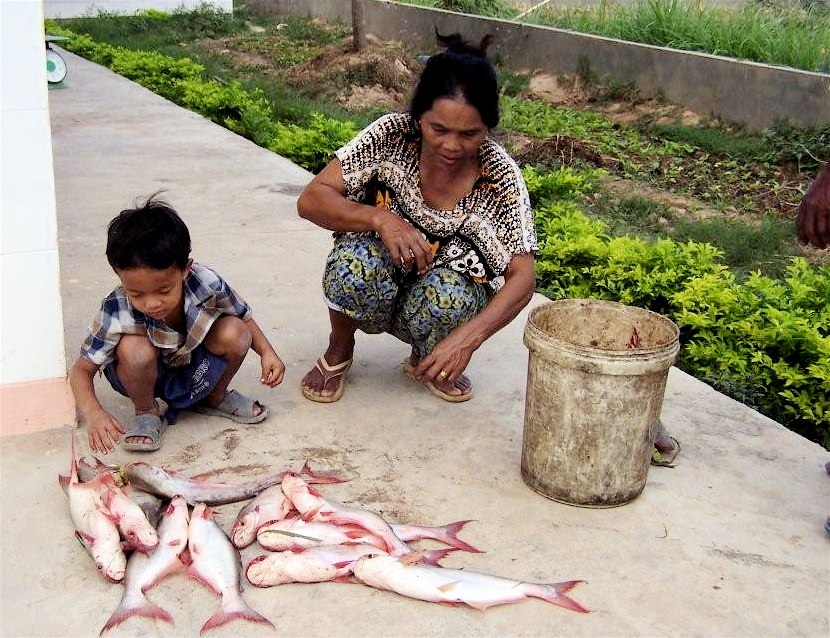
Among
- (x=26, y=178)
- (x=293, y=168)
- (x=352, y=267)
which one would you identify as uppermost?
(x=26, y=178)

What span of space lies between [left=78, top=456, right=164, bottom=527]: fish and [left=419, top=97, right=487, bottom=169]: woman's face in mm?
1469

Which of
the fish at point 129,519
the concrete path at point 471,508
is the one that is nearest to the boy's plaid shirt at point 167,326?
the concrete path at point 471,508

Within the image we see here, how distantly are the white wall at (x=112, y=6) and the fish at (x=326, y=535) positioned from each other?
2013 cm

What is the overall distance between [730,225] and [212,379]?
4299 millimetres

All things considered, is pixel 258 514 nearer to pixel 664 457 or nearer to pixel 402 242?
pixel 402 242

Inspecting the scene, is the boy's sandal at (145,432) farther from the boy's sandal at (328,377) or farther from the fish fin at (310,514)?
the fish fin at (310,514)

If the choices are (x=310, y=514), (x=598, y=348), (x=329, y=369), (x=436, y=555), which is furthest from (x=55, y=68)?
(x=436, y=555)

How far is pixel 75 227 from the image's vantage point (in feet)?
19.0

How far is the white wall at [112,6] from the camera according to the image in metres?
21.1

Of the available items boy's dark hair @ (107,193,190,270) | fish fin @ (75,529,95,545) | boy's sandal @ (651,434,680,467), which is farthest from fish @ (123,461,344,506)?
boy's sandal @ (651,434,680,467)

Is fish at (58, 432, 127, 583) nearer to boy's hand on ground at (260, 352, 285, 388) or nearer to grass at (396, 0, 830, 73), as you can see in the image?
boy's hand on ground at (260, 352, 285, 388)

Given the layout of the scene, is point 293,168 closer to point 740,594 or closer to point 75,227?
point 75,227

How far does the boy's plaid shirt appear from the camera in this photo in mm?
3133

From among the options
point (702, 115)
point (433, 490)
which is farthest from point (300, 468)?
point (702, 115)
